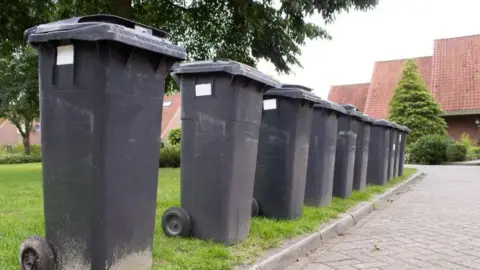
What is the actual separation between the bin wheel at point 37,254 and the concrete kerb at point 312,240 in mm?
1401

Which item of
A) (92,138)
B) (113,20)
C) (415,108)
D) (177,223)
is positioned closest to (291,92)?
(177,223)

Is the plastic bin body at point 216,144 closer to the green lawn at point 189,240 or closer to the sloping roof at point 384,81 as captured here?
the green lawn at point 189,240

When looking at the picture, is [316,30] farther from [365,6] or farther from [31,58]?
[31,58]

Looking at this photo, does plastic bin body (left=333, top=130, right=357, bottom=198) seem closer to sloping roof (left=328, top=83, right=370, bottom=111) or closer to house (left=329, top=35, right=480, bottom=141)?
house (left=329, top=35, right=480, bottom=141)

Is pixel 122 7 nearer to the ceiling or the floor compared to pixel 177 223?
nearer to the ceiling

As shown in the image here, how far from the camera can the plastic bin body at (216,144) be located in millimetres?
3873

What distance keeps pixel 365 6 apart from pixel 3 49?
10.8 m

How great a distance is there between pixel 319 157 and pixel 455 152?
1945 cm

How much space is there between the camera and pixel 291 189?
197 inches

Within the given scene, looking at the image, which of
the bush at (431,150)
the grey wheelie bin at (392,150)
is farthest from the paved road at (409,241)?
the bush at (431,150)

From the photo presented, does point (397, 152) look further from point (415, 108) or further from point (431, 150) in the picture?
point (415, 108)

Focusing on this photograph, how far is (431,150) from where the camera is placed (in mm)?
22641

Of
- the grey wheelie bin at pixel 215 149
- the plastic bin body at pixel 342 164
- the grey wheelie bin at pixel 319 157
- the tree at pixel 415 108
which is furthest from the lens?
the tree at pixel 415 108

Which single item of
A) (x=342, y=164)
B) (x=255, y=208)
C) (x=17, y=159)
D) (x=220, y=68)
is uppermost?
(x=220, y=68)
